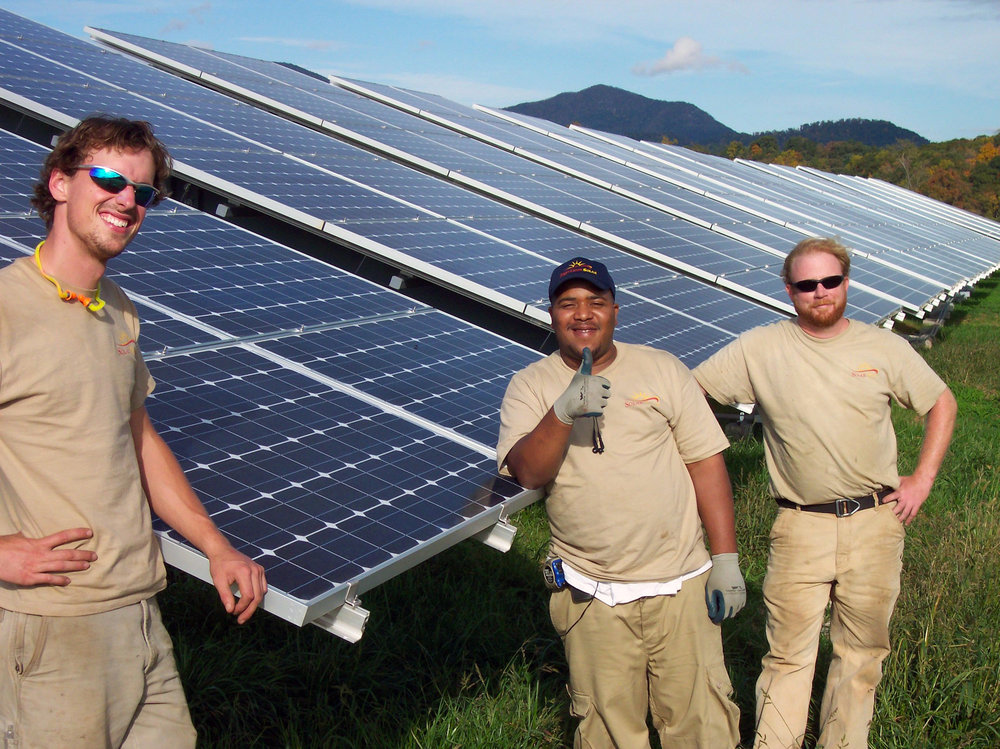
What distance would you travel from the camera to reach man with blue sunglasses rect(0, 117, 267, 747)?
8.55ft

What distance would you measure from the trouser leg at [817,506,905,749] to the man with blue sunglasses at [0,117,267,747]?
2711mm

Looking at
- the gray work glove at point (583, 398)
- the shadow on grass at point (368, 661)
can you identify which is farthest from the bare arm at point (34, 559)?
the shadow on grass at point (368, 661)

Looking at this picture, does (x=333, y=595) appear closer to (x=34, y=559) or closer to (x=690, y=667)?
(x=34, y=559)

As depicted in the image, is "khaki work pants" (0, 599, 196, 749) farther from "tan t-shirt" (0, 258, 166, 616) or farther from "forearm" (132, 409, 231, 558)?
"forearm" (132, 409, 231, 558)

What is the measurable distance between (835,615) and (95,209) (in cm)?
352

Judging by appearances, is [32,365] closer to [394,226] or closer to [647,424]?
[647,424]

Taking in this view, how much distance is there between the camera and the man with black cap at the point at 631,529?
368cm

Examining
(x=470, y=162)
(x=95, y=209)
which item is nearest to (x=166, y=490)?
(x=95, y=209)

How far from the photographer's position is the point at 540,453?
3502 mm

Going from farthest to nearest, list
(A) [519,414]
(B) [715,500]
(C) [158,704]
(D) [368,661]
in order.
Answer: (D) [368,661]
(B) [715,500]
(A) [519,414]
(C) [158,704]

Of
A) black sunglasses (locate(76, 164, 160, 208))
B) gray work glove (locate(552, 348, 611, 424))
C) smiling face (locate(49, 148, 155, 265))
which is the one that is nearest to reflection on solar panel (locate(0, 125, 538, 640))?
gray work glove (locate(552, 348, 611, 424))

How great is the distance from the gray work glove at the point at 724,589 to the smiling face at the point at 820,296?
124 cm

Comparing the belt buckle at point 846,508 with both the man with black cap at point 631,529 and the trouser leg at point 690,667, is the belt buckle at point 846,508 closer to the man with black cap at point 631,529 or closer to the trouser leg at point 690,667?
the man with black cap at point 631,529

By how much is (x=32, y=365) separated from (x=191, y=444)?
1.08 meters
